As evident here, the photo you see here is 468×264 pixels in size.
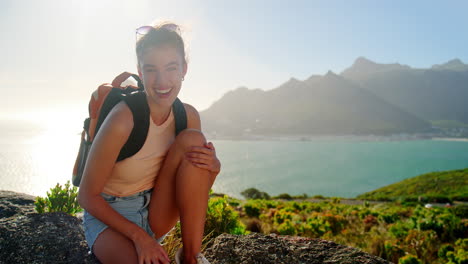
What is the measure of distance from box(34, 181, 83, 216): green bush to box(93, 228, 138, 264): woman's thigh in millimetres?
1657

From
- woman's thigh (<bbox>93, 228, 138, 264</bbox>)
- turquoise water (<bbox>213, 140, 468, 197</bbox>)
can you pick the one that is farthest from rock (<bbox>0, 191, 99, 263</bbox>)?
turquoise water (<bbox>213, 140, 468, 197</bbox>)

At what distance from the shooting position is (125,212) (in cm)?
182

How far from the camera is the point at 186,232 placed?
1.79 m

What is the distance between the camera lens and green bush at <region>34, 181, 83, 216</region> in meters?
3.01

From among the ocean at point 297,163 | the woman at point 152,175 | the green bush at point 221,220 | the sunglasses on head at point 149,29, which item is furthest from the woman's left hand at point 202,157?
the ocean at point 297,163

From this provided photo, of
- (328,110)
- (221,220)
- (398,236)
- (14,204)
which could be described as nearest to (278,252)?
(221,220)

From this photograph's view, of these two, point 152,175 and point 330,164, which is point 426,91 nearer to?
point 330,164

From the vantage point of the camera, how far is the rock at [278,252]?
226 centimetres

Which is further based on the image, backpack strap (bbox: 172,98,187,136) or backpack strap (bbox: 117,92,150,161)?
backpack strap (bbox: 172,98,187,136)

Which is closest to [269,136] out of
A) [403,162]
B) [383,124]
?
[383,124]

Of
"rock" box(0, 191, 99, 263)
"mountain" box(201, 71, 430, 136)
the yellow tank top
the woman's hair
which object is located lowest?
"rock" box(0, 191, 99, 263)

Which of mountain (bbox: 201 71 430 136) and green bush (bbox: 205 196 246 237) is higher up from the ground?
mountain (bbox: 201 71 430 136)

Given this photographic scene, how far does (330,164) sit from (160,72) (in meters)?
85.4

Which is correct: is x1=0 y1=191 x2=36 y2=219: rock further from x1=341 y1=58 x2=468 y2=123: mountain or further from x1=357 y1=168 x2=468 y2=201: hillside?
x1=341 y1=58 x2=468 y2=123: mountain
